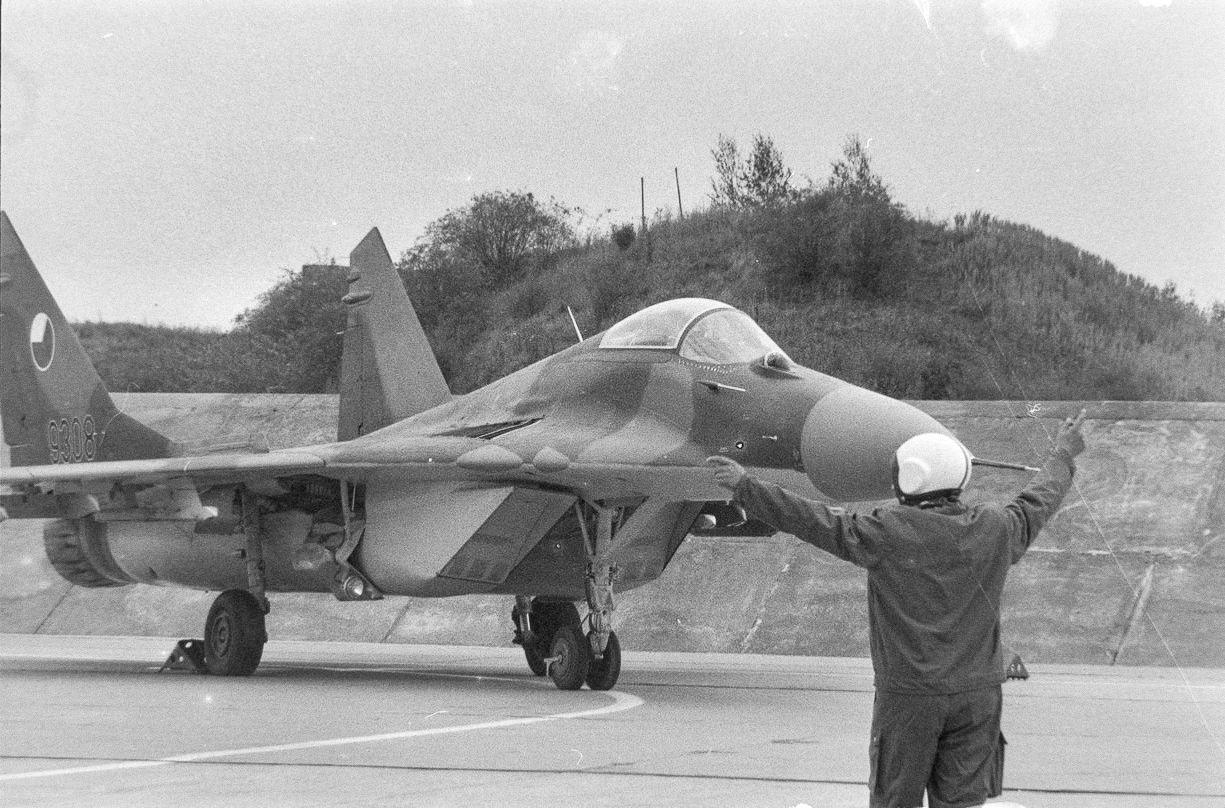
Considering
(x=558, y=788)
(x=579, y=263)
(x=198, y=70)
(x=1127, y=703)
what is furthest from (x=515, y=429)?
(x=579, y=263)

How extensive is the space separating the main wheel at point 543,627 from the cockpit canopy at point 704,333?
3103 millimetres

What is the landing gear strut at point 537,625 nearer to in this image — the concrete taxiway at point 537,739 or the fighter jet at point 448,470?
the fighter jet at point 448,470

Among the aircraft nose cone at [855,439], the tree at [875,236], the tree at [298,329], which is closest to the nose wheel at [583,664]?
the aircraft nose cone at [855,439]

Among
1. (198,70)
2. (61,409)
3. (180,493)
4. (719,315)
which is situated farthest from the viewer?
(61,409)

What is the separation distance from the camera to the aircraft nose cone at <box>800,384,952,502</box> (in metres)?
9.70

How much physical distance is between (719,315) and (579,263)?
9925 mm

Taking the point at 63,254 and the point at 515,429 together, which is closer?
the point at 63,254

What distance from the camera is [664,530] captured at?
12469mm

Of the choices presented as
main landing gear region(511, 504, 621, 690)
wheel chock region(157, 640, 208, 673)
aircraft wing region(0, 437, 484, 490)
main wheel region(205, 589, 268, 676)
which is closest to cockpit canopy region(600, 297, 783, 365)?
main landing gear region(511, 504, 621, 690)

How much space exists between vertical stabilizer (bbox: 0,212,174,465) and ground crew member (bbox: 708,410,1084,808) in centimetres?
1180

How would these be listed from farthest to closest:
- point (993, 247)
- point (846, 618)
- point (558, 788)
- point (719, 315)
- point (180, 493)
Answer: point (993, 247)
point (846, 618)
point (180, 493)
point (719, 315)
point (558, 788)

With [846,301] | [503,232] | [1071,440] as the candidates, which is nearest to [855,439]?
[1071,440]

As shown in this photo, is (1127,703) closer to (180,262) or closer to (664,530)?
(664,530)

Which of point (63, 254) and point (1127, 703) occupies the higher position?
point (63, 254)
